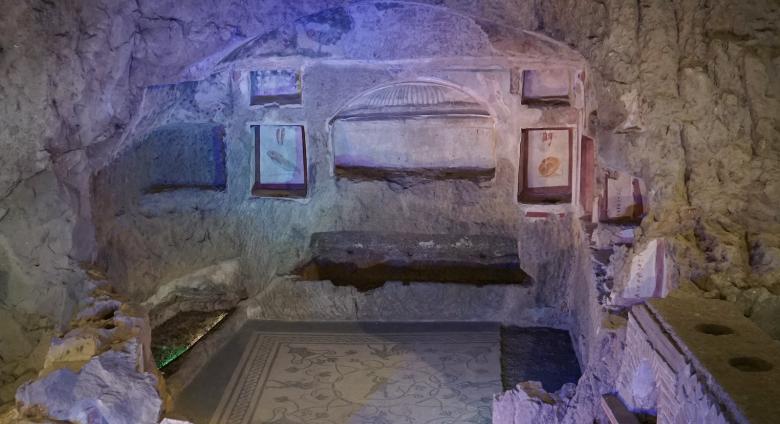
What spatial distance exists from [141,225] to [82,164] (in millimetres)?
1224

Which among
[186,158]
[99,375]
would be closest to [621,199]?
[99,375]

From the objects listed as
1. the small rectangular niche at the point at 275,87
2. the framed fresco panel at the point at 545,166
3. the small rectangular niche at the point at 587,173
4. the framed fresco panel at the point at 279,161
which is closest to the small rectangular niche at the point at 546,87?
the framed fresco panel at the point at 545,166

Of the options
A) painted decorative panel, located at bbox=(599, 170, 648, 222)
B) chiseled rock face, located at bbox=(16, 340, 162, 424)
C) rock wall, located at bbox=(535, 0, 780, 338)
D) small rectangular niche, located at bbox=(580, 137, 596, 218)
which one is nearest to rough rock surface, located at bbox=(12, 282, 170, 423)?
chiseled rock face, located at bbox=(16, 340, 162, 424)

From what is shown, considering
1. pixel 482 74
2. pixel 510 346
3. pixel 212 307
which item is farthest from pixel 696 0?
pixel 212 307

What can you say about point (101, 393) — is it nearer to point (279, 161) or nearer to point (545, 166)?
point (279, 161)

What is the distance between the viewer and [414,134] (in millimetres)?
6879

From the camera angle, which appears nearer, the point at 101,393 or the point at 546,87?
the point at 101,393

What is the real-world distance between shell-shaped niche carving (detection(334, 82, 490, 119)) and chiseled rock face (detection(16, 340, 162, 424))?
3.09m

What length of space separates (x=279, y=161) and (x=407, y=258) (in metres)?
1.57

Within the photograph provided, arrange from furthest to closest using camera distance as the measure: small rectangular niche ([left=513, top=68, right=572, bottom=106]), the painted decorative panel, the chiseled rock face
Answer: small rectangular niche ([left=513, top=68, right=572, bottom=106]) < the painted decorative panel < the chiseled rock face

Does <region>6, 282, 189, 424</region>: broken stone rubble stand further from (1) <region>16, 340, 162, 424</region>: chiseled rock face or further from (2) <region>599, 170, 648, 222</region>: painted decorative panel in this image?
(2) <region>599, 170, 648, 222</region>: painted decorative panel

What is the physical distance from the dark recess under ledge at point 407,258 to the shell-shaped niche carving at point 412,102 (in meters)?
1.16

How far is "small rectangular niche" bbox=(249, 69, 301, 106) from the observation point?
6598mm

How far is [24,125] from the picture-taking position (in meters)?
4.47
